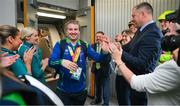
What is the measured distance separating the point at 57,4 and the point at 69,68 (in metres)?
3.43

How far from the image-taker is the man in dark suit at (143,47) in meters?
2.73


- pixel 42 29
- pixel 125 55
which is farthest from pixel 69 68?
pixel 42 29

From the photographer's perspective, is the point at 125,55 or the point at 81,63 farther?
the point at 81,63

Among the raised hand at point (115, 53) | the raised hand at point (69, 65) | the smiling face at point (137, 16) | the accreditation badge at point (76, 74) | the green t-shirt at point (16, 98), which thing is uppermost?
the smiling face at point (137, 16)

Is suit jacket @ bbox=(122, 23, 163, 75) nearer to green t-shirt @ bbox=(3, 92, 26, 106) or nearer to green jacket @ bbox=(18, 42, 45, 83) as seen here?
green jacket @ bbox=(18, 42, 45, 83)

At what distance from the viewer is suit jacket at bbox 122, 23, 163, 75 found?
2725 millimetres

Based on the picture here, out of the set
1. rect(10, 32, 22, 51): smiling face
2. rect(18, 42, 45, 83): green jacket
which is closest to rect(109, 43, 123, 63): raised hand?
rect(10, 32, 22, 51): smiling face

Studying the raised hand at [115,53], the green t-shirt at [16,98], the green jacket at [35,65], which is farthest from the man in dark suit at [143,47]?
the green t-shirt at [16,98]

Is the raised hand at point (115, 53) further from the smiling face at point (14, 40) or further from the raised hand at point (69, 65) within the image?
the smiling face at point (14, 40)

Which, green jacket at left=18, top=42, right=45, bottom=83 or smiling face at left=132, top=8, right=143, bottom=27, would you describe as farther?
green jacket at left=18, top=42, right=45, bottom=83

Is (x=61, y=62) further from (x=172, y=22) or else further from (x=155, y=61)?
(x=172, y=22)

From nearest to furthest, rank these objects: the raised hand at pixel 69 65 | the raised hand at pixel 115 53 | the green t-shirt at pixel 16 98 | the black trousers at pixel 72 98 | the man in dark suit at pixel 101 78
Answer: the green t-shirt at pixel 16 98, the raised hand at pixel 115 53, the raised hand at pixel 69 65, the black trousers at pixel 72 98, the man in dark suit at pixel 101 78

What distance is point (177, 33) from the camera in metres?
1.63

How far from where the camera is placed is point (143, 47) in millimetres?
2738
